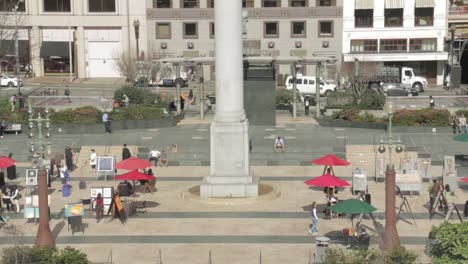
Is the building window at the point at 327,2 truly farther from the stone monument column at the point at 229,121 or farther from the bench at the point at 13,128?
the stone monument column at the point at 229,121

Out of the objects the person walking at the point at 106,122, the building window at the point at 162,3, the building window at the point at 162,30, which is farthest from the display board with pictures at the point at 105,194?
the building window at the point at 162,3

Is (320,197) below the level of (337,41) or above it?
below

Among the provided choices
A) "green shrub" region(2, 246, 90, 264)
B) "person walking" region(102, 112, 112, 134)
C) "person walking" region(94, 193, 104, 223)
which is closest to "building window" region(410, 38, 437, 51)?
"person walking" region(102, 112, 112, 134)

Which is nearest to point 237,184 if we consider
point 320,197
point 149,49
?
point 320,197

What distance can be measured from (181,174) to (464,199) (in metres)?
13.5

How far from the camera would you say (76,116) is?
50.2 metres

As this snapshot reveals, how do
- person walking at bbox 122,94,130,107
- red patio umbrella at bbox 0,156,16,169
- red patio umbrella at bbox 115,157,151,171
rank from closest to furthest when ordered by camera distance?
1. red patio umbrella at bbox 115,157,151,171
2. red patio umbrella at bbox 0,156,16,169
3. person walking at bbox 122,94,130,107

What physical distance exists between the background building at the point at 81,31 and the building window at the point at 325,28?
18492 mm

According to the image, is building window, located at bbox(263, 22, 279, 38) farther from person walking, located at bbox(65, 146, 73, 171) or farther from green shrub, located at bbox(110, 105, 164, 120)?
person walking, located at bbox(65, 146, 73, 171)

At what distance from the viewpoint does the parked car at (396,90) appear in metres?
69.9

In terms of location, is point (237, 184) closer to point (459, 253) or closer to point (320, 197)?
point (320, 197)

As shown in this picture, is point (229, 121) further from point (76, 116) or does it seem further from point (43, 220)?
point (76, 116)

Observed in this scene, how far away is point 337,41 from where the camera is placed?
83938 mm

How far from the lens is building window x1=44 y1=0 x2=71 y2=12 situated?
85312 millimetres
